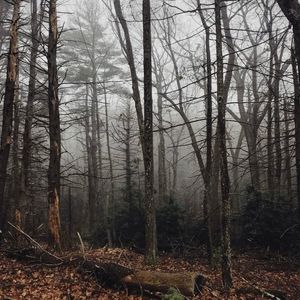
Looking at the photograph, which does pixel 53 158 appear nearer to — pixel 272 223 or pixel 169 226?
pixel 169 226

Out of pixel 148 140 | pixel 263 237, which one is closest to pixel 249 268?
pixel 263 237

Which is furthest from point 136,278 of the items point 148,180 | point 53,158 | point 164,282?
point 53,158

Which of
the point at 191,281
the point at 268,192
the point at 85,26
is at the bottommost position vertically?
the point at 191,281

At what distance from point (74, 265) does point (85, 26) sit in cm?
2752

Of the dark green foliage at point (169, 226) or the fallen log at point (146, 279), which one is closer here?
the fallen log at point (146, 279)

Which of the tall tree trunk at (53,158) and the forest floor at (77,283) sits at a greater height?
the tall tree trunk at (53,158)

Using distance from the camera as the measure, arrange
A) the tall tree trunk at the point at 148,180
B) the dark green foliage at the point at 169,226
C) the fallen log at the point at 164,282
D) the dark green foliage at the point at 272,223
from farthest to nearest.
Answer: the dark green foliage at the point at 169,226 < the dark green foliage at the point at 272,223 < the tall tree trunk at the point at 148,180 < the fallen log at the point at 164,282

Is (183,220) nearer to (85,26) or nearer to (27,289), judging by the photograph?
(27,289)

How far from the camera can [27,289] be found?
7410 mm

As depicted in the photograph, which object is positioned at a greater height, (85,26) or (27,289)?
(85,26)

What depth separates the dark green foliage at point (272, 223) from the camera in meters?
13.8

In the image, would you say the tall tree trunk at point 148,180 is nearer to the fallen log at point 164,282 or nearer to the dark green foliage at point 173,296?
the fallen log at point 164,282

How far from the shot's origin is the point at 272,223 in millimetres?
14094

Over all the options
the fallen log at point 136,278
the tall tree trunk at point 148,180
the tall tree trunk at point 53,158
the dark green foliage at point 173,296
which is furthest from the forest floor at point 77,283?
the tall tree trunk at point 53,158
